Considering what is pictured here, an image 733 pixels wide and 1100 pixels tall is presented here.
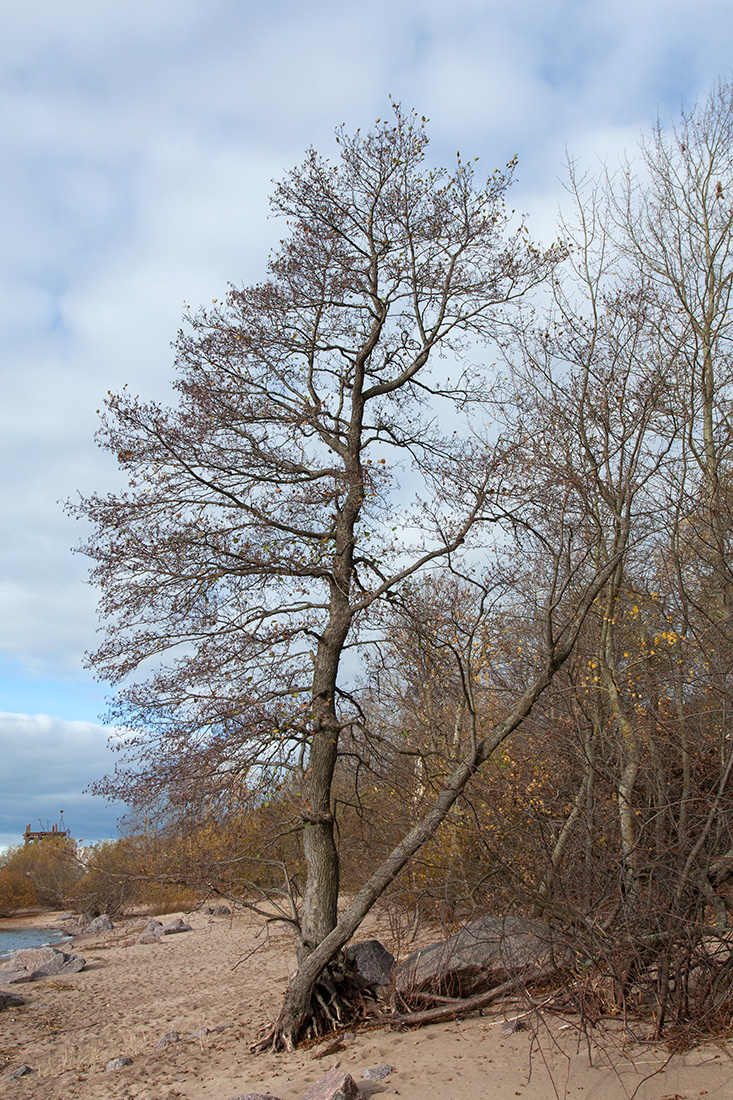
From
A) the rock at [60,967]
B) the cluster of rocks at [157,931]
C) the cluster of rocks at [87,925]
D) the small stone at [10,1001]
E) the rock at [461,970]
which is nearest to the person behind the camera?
the rock at [461,970]

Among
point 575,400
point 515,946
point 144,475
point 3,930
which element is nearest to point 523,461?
point 575,400

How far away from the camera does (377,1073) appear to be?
6.81m

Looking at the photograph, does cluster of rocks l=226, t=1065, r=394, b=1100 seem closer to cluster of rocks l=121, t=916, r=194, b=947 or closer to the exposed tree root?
the exposed tree root

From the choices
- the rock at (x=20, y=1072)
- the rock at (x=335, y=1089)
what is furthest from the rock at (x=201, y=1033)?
the rock at (x=335, y=1089)

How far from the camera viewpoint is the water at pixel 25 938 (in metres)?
22.7

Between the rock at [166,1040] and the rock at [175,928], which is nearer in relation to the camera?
the rock at [166,1040]

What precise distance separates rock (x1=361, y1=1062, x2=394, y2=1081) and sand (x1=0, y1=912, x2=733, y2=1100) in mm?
66

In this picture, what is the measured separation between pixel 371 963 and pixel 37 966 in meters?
9.83

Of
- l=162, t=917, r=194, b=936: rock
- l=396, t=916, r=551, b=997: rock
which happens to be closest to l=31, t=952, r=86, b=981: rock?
l=162, t=917, r=194, b=936: rock

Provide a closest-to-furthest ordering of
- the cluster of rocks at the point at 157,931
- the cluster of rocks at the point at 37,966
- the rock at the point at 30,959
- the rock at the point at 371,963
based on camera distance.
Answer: the rock at the point at 371,963
the cluster of rocks at the point at 37,966
the rock at the point at 30,959
the cluster of rocks at the point at 157,931

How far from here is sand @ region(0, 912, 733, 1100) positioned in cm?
592

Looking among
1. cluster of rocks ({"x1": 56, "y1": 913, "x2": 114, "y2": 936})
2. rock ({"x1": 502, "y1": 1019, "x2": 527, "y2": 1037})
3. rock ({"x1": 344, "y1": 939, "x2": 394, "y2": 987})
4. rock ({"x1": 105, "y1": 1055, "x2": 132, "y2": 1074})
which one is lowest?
cluster of rocks ({"x1": 56, "y1": 913, "x2": 114, "y2": 936})

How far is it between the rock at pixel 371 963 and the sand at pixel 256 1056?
0.77 meters

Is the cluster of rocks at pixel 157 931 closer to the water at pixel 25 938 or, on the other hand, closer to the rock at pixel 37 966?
the water at pixel 25 938
